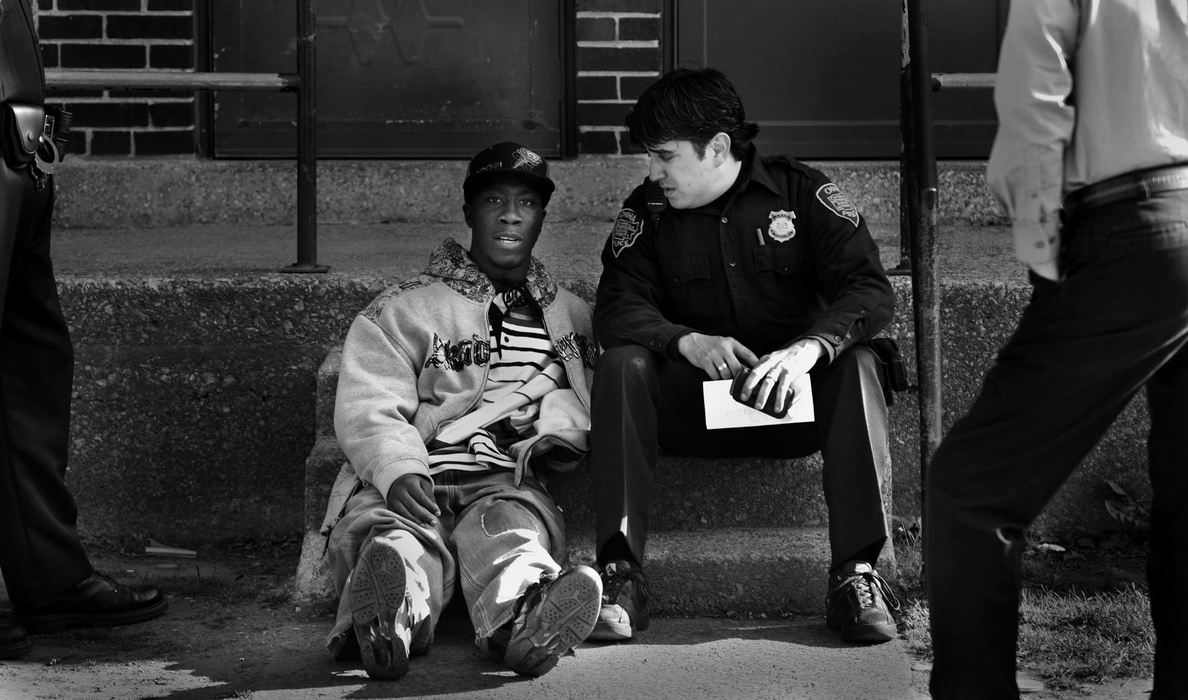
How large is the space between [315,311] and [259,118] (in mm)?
1669

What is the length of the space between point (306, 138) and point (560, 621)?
2.00 meters

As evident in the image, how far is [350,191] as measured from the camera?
5.87m

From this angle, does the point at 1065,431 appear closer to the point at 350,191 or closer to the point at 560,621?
the point at 560,621

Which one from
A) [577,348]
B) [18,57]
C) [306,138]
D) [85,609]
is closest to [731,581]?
[577,348]

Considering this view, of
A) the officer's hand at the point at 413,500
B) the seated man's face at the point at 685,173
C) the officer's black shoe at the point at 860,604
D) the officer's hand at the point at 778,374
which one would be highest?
the seated man's face at the point at 685,173

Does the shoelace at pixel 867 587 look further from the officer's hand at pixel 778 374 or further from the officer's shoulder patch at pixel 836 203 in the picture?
the officer's shoulder patch at pixel 836 203

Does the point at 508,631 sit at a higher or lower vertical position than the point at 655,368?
lower

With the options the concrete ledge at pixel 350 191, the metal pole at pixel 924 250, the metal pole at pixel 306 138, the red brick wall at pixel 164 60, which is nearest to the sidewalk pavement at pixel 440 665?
the metal pole at pixel 924 250

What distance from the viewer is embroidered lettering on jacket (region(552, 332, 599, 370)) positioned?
4.04 m

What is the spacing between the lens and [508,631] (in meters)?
3.46

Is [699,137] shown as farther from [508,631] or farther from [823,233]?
[508,631]

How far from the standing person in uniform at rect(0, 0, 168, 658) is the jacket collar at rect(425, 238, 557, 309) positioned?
38.1 inches

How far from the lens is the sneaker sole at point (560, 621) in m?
3.26

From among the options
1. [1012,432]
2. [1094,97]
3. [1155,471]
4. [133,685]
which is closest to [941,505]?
[1012,432]
